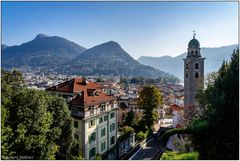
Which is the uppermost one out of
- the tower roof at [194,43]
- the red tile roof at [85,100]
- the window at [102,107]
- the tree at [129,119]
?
the tower roof at [194,43]

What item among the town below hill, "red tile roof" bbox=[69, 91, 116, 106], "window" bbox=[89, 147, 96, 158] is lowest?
"window" bbox=[89, 147, 96, 158]

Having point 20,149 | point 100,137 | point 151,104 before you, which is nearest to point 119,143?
point 100,137

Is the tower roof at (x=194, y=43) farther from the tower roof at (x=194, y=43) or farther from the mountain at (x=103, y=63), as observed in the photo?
the mountain at (x=103, y=63)

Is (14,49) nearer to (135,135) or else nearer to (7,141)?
(135,135)

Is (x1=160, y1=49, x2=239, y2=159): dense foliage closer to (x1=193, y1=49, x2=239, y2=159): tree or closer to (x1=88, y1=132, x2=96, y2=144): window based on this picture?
(x1=193, y1=49, x2=239, y2=159): tree

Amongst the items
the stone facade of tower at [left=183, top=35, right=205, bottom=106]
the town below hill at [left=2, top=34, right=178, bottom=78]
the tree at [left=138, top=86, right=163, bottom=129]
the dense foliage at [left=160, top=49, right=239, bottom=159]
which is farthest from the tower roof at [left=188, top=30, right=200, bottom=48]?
the town below hill at [left=2, top=34, right=178, bottom=78]

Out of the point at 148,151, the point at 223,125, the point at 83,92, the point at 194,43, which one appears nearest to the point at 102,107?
the point at 83,92

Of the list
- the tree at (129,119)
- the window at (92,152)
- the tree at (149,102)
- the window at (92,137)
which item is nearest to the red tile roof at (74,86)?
the window at (92,137)
